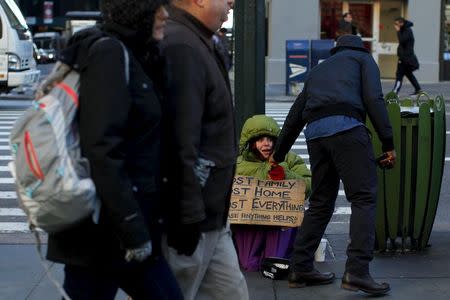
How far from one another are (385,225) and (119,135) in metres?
3.69

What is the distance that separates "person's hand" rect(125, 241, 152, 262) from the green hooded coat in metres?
3.07

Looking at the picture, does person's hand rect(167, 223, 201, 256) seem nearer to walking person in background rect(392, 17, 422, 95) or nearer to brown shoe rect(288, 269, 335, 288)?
brown shoe rect(288, 269, 335, 288)

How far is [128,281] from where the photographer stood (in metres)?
3.23

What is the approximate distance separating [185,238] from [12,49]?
54.5 feet

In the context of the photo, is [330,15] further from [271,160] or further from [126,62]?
[126,62]

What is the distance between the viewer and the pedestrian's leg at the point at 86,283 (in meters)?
3.21

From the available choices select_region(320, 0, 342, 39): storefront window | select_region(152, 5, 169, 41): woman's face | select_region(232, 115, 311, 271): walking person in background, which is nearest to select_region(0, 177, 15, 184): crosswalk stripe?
select_region(232, 115, 311, 271): walking person in background

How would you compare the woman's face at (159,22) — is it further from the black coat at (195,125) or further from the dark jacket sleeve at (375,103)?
the dark jacket sleeve at (375,103)

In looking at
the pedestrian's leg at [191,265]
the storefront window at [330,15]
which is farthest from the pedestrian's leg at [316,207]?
the storefront window at [330,15]

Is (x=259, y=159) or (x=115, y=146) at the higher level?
(x=115, y=146)

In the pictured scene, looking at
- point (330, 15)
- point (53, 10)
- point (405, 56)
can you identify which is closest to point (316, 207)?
point (405, 56)

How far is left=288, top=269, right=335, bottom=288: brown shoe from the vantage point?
18.7 feet

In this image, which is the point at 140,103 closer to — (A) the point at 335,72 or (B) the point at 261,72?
(A) the point at 335,72

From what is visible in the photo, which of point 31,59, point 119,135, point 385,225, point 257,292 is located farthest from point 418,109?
point 31,59
